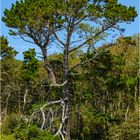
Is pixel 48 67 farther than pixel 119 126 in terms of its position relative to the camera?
No

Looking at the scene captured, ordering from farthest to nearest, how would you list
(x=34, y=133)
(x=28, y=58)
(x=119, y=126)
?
(x=28, y=58)
(x=119, y=126)
(x=34, y=133)

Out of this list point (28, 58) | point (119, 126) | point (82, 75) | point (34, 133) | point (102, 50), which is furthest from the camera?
point (28, 58)

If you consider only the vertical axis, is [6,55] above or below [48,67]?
above

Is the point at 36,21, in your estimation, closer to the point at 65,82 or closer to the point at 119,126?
the point at 65,82

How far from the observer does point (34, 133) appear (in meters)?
19.8

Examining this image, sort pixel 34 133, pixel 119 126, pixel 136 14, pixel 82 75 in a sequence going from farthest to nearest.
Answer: pixel 82 75
pixel 119 126
pixel 136 14
pixel 34 133

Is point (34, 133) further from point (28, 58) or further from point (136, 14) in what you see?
point (28, 58)

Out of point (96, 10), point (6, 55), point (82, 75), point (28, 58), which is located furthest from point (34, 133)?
point (6, 55)

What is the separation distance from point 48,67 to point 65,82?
1388mm

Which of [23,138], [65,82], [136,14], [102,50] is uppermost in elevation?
[136,14]

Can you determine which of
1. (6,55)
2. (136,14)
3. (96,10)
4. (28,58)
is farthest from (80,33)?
(6,55)

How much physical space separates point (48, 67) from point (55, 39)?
1700 millimetres

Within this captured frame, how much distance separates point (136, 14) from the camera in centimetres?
2123

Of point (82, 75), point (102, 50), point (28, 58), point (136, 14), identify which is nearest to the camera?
point (136, 14)
